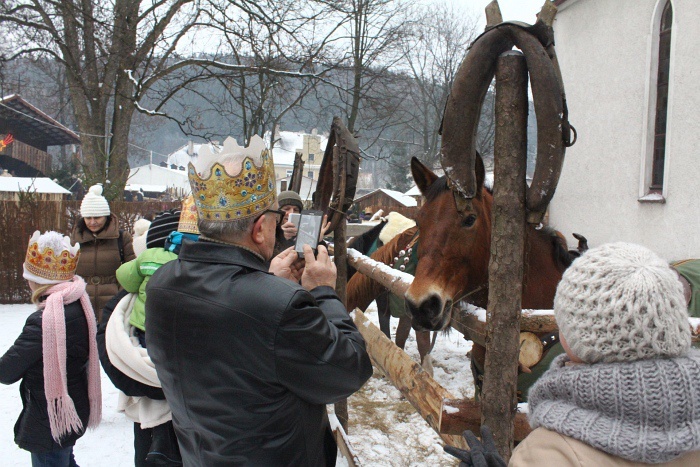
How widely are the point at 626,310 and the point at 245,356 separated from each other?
3.37ft

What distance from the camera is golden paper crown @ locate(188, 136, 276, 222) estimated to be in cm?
168

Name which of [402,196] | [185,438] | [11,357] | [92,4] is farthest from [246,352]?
[402,196]

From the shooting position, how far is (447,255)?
241cm

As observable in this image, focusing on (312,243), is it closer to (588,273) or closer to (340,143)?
(588,273)

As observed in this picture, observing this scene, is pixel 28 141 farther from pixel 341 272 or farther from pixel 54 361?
pixel 54 361

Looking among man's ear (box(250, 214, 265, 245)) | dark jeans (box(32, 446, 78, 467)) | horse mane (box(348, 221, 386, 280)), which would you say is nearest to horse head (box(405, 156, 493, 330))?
man's ear (box(250, 214, 265, 245))

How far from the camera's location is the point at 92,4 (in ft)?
46.0

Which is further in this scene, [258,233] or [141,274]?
[141,274]

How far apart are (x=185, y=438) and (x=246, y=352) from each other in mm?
493

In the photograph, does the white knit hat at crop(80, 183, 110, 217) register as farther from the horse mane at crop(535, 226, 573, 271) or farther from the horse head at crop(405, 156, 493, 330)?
the horse mane at crop(535, 226, 573, 271)

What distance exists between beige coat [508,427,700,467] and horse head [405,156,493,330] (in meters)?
1.13

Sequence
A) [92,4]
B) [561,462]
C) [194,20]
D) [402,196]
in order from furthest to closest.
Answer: [402,196], [194,20], [92,4], [561,462]

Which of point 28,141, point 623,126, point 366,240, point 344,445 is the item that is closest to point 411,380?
point 344,445

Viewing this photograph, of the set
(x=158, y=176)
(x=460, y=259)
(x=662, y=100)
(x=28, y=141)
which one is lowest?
(x=460, y=259)
